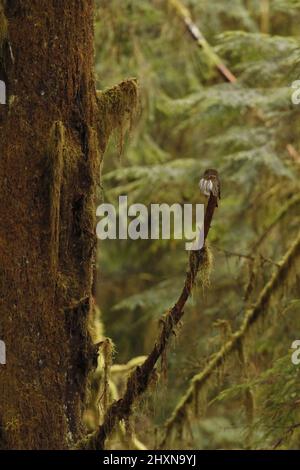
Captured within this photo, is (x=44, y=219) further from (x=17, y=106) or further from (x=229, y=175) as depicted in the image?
(x=229, y=175)

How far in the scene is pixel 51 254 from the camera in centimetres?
326

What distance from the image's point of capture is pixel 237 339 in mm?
4836

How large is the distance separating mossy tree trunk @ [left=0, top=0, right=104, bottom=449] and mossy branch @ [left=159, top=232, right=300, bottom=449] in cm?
162

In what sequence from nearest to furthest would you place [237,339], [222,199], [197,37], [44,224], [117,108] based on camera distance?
1. [44,224]
2. [117,108]
3. [237,339]
4. [222,199]
5. [197,37]

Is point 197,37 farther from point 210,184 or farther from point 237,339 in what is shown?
point 210,184

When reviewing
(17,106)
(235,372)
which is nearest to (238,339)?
(235,372)

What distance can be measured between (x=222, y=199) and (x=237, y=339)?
2.97 m

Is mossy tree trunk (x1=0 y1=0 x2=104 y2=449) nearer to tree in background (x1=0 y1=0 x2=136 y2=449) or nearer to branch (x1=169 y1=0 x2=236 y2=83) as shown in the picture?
tree in background (x1=0 y1=0 x2=136 y2=449)

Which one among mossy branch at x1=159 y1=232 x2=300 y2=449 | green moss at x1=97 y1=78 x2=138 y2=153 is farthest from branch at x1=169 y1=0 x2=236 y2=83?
green moss at x1=97 y1=78 x2=138 y2=153

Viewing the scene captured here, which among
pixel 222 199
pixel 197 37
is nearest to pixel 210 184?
pixel 222 199

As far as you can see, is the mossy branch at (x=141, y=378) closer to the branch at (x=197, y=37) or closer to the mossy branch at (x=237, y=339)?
the mossy branch at (x=237, y=339)

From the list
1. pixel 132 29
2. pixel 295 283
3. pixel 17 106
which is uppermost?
pixel 132 29
